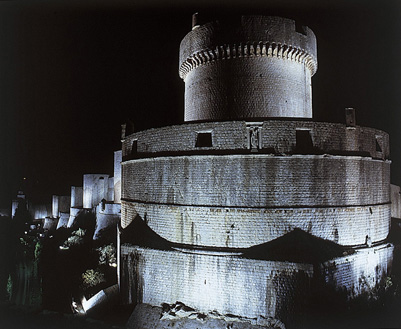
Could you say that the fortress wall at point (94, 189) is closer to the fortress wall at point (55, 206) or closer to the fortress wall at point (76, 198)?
the fortress wall at point (76, 198)

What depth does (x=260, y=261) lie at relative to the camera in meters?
9.64

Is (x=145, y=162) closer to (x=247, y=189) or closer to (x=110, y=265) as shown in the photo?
(x=247, y=189)

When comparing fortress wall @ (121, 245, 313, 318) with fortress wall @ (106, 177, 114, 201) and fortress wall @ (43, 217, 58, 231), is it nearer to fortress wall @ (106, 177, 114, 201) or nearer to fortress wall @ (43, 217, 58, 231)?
fortress wall @ (106, 177, 114, 201)

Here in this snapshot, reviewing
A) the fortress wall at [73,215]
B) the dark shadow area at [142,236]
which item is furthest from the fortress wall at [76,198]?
the dark shadow area at [142,236]

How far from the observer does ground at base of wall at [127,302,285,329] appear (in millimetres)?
9578

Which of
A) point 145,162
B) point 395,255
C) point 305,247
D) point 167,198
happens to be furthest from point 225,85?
point 395,255

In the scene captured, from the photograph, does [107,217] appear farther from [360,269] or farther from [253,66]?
[360,269]

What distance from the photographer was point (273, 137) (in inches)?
408

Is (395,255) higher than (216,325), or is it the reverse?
(395,255)

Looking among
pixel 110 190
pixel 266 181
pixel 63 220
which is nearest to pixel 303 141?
pixel 266 181

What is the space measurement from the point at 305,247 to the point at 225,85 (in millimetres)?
8818

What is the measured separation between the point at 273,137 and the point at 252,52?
240 inches

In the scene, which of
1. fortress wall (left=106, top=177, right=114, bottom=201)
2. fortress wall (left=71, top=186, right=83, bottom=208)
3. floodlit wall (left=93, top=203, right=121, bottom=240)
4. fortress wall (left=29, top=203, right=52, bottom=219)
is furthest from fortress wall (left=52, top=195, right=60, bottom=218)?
floodlit wall (left=93, top=203, right=121, bottom=240)

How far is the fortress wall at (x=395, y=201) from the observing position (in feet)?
60.8
